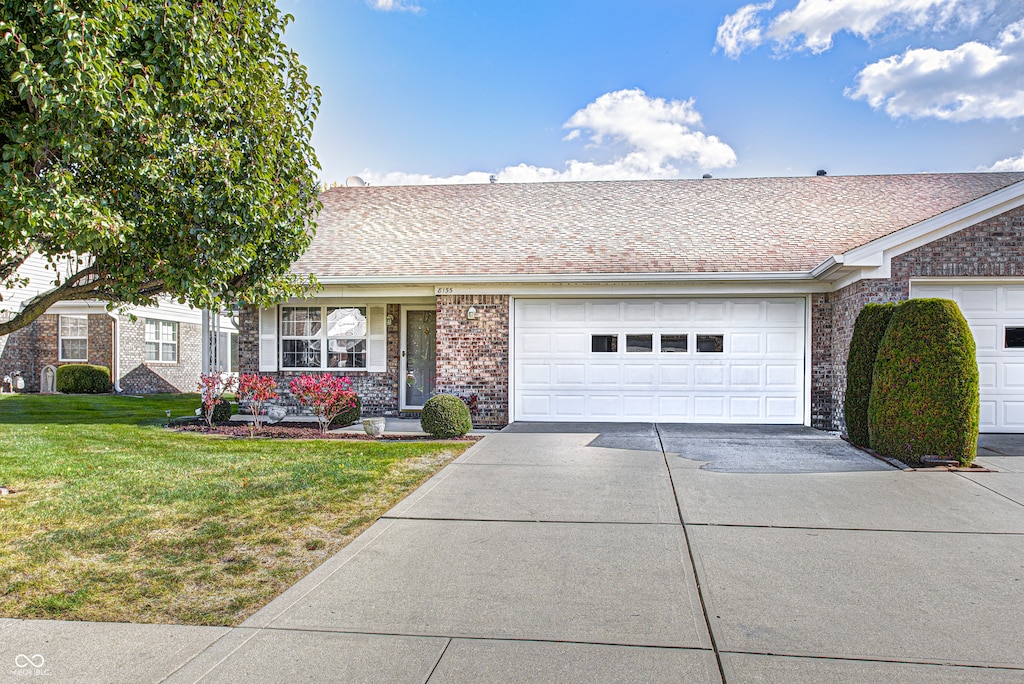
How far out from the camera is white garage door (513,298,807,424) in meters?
12.4

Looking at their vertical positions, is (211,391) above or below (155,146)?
below

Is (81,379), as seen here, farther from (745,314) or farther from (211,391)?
(745,314)

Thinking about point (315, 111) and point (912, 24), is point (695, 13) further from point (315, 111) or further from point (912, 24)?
point (315, 111)

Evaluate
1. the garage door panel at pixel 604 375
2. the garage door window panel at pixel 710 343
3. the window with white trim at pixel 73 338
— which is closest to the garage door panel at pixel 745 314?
the garage door window panel at pixel 710 343

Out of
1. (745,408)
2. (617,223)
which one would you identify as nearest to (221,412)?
(617,223)

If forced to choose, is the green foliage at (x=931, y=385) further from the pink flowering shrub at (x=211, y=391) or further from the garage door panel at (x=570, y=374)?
the pink flowering shrub at (x=211, y=391)

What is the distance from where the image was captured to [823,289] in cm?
1211

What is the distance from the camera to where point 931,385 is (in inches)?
322

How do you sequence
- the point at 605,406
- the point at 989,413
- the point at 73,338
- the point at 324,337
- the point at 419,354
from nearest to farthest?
the point at 989,413 < the point at 605,406 < the point at 324,337 < the point at 419,354 < the point at 73,338

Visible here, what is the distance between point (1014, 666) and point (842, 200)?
13677 mm

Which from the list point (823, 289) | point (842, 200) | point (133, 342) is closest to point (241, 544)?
point (823, 289)

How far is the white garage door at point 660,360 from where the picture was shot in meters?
12.4

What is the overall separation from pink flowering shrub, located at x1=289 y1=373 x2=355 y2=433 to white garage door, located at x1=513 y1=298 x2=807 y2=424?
10.7 feet

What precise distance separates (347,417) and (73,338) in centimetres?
1234
